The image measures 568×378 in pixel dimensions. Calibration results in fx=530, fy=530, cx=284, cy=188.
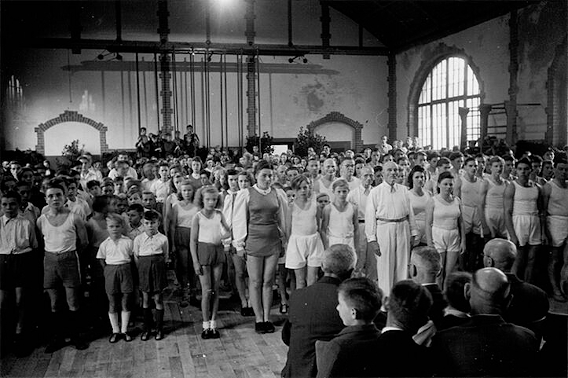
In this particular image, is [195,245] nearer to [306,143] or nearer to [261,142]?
[261,142]

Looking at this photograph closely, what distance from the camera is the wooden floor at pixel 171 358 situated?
4.33m

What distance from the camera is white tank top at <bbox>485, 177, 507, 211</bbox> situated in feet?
21.0

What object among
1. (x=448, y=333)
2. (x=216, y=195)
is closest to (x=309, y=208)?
(x=216, y=195)

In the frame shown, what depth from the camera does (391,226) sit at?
17.9 feet

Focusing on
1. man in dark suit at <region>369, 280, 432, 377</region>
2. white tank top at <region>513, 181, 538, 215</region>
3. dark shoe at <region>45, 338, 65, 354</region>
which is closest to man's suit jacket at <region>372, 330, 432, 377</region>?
man in dark suit at <region>369, 280, 432, 377</region>

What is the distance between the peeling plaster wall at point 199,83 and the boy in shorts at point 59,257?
1441 centimetres

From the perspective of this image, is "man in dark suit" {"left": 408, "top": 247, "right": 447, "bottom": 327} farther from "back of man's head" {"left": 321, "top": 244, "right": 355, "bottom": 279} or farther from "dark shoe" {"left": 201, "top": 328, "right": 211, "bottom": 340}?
"dark shoe" {"left": 201, "top": 328, "right": 211, "bottom": 340}

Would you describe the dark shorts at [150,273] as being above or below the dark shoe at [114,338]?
above

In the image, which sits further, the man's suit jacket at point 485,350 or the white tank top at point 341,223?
the white tank top at point 341,223

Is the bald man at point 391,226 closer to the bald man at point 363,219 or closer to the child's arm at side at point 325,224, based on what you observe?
the child's arm at side at point 325,224

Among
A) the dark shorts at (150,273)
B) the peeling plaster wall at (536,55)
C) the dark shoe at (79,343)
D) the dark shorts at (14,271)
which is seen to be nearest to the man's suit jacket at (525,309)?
the dark shorts at (150,273)

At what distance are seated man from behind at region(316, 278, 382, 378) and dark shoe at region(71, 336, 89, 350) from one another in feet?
10.2

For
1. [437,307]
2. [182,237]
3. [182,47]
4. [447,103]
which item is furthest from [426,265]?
[182,47]

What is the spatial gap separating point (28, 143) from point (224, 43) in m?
7.70
